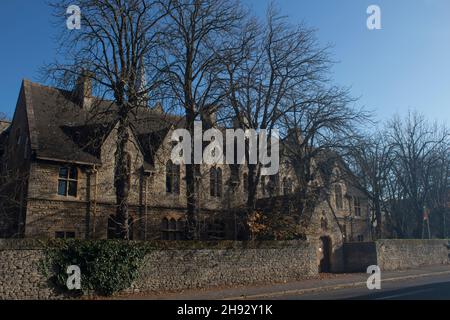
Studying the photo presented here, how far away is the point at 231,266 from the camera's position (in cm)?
2288

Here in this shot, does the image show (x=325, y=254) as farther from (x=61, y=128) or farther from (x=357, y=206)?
A: (x=61, y=128)

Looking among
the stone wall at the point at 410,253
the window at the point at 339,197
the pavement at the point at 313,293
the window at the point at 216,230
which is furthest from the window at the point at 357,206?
the pavement at the point at 313,293

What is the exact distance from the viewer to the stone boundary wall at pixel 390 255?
32.2 metres

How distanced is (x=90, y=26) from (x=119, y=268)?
11.3 metres

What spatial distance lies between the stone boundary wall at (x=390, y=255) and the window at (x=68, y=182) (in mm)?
19892

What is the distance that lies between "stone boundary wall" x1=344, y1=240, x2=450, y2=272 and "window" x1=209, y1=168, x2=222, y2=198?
10.6 meters

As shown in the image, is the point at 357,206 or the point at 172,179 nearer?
the point at 172,179

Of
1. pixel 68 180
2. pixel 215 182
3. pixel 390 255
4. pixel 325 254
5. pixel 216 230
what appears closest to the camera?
pixel 68 180

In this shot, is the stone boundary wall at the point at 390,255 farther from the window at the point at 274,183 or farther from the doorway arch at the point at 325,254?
the window at the point at 274,183

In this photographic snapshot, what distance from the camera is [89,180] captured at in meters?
27.7

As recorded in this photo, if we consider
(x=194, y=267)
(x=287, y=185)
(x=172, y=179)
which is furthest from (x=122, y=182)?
(x=287, y=185)

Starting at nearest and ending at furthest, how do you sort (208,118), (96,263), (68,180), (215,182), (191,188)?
(96,263), (191,188), (208,118), (68,180), (215,182)

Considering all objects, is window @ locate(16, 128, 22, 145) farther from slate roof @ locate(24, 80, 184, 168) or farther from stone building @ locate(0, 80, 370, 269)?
slate roof @ locate(24, 80, 184, 168)

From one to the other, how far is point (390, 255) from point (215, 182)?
14437mm
